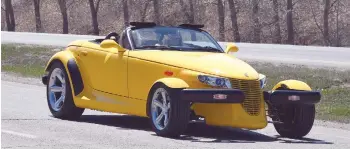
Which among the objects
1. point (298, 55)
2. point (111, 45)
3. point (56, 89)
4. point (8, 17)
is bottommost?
point (8, 17)

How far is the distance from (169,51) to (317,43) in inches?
1494

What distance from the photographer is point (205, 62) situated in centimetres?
1104

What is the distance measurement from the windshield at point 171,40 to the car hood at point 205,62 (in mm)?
259

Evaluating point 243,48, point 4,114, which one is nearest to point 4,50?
point 243,48

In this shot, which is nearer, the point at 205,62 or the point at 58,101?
the point at 205,62

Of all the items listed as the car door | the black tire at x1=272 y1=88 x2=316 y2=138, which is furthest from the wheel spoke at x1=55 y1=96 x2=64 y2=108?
the black tire at x1=272 y1=88 x2=316 y2=138

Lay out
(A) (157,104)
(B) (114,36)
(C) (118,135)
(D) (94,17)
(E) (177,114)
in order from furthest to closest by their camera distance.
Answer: (D) (94,17), (B) (114,36), (A) (157,104), (C) (118,135), (E) (177,114)

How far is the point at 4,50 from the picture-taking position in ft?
114

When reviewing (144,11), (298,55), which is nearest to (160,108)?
(298,55)

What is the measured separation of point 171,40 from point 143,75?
0.87 metres

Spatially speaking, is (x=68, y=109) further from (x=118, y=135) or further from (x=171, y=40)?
(x=118, y=135)

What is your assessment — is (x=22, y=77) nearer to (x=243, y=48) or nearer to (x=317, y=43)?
(x=243, y=48)

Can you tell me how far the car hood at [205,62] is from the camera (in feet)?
35.4

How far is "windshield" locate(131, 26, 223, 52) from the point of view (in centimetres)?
1199
